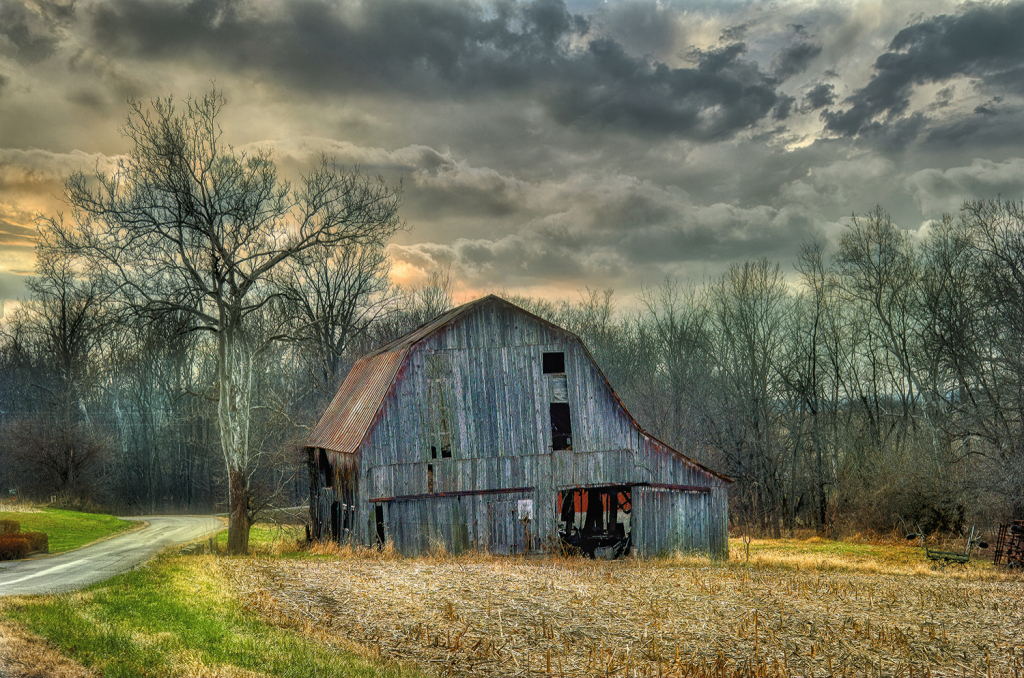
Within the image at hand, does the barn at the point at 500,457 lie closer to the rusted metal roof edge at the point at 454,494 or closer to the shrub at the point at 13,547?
the rusted metal roof edge at the point at 454,494

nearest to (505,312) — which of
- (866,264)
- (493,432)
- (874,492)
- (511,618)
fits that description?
(493,432)

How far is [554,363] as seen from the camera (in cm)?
2608

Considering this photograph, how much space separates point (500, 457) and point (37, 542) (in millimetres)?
16045

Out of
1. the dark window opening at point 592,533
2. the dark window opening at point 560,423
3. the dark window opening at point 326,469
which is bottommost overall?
the dark window opening at point 592,533

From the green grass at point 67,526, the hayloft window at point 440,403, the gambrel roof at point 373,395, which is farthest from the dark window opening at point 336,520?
the green grass at point 67,526

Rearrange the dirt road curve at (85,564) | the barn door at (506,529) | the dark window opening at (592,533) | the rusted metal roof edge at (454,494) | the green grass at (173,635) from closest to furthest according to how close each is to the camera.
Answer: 1. the green grass at (173,635)
2. the dirt road curve at (85,564)
3. the rusted metal roof edge at (454,494)
4. the barn door at (506,529)
5. the dark window opening at (592,533)

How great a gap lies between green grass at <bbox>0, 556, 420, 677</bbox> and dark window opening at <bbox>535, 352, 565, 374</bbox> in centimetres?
1352

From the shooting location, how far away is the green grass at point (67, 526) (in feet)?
98.0

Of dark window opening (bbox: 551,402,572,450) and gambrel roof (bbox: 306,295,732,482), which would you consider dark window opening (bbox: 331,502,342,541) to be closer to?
gambrel roof (bbox: 306,295,732,482)

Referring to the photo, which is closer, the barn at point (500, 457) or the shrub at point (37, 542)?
the barn at point (500, 457)

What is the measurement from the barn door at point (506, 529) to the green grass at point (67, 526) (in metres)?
15.7

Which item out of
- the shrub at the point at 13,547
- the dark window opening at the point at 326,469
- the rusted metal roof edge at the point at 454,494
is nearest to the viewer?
the shrub at the point at 13,547

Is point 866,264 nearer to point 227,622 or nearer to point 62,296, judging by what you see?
point 227,622

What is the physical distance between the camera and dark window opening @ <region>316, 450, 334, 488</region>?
Result: 28.3 metres
